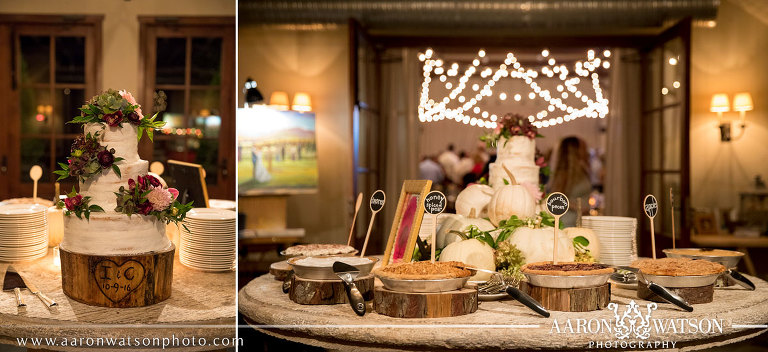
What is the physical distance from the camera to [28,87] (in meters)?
2.62

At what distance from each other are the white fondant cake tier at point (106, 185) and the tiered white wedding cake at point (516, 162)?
1313 mm

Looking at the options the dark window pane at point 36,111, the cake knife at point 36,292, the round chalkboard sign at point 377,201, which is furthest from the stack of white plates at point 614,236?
the dark window pane at point 36,111

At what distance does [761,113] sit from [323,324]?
4847 millimetres

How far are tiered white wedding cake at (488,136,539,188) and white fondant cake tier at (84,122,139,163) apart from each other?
1306mm

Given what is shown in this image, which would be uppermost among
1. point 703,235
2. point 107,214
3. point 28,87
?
point 28,87

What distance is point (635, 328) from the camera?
5.68 ft

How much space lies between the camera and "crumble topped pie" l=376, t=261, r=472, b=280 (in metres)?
1.78

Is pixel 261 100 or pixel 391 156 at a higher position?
pixel 261 100

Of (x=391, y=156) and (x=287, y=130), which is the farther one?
(x=391, y=156)

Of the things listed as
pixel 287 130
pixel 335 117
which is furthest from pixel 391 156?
pixel 287 130

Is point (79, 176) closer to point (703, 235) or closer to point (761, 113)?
point (703, 235)

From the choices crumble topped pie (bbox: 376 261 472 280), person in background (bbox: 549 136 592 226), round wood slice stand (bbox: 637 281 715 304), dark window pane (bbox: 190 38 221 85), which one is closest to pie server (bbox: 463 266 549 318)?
crumble topped pie (bbox: 376 261 472 280)

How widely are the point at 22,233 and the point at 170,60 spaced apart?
912mm

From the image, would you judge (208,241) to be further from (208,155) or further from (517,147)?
(517,147)
